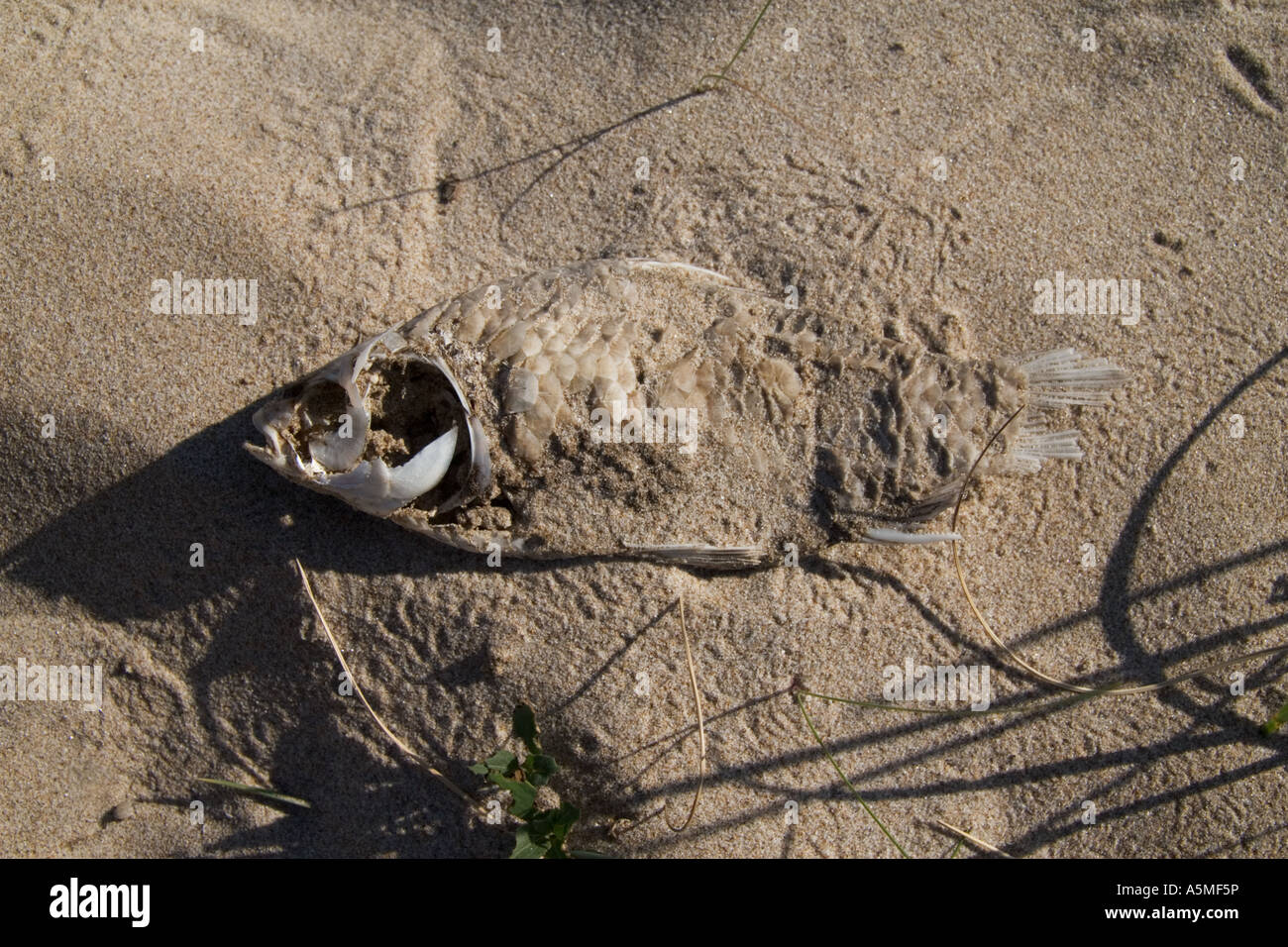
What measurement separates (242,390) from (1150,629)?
310 cm

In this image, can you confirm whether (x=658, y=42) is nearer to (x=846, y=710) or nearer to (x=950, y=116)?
(x=950, y=116)

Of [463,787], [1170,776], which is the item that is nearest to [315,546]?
[463,787]

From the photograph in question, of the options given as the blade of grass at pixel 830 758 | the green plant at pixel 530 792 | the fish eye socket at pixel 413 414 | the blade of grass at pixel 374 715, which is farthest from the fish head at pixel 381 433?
the blade of grass at pixel 830 758

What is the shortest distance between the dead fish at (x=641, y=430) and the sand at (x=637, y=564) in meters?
0.16

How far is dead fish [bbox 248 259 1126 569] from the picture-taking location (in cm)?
270

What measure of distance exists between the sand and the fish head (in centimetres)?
23

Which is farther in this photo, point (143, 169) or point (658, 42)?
point (658, 42)

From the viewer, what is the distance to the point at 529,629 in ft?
9.28

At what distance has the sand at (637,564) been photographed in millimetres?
2836

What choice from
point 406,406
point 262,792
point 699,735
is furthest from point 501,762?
point 406,406

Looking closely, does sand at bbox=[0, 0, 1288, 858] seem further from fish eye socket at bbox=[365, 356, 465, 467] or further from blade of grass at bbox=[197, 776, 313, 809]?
fish eye socket at bbox=[365, 356, 465, 467]

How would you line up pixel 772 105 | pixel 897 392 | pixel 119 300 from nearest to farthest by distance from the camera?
pixel 897 392, pixel 119 300, pixel 772 105

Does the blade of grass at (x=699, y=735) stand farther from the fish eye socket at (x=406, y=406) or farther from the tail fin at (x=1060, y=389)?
the tail fin at (x=1060, y=389)

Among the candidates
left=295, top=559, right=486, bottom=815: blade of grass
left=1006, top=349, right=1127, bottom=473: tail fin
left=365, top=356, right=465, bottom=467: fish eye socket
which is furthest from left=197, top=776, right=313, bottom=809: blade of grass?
left=1006, top=349, right=1127, bottom=473: tail fin
